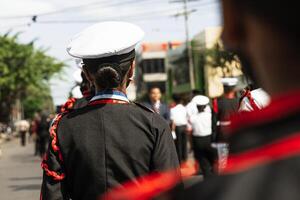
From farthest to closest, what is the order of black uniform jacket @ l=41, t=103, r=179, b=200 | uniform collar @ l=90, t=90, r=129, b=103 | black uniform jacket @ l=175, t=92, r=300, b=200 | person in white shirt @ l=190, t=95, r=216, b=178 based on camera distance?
person in white shirt @ l=190, t=95, r=216, b=178
uniform collar @ l=90, t=90, r=129, b=103
black uniform jacket @ l=41, t=103, r=179, b=200
black uniform jacket @ l=175, t=92, r=300, b=200

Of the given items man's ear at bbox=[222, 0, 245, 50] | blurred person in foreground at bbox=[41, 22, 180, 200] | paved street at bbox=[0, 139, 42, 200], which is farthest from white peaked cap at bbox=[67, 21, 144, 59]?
paved street at bbox=[0, 139, 42, 200]

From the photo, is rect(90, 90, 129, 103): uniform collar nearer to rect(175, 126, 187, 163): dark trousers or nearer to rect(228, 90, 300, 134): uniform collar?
rect(228, 90, 300, 134): uniform collar

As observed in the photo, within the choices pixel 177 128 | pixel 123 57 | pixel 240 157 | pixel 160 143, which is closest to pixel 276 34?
pixel 240 157

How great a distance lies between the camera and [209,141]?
12.1 metres

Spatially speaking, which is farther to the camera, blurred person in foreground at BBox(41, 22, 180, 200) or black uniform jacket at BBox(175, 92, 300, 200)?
blurred person in foreground at BBox(41, 22, 180, 200)

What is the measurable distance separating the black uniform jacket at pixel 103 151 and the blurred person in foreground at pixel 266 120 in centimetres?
207

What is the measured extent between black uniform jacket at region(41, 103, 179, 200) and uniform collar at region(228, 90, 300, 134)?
2.07 metres

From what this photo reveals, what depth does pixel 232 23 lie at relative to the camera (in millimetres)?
1066

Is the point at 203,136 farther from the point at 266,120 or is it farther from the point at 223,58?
the point at 266,120

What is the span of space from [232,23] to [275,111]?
0.48 feet

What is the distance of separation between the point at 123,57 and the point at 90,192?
0.68 metres

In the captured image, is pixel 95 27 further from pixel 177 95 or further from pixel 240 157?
pixel 177 95

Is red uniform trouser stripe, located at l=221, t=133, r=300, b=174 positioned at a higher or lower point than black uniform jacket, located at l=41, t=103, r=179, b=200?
higher

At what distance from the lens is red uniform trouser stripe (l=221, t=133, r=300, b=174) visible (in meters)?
0.97
